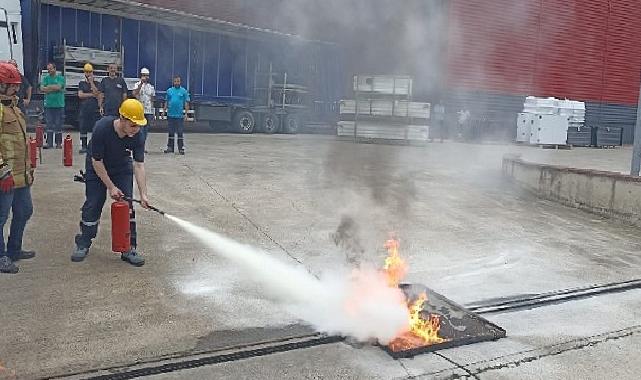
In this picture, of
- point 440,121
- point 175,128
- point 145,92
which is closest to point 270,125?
point 440,121

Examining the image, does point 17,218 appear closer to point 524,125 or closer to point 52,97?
point 52,97

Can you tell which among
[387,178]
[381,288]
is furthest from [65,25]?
[381,288]

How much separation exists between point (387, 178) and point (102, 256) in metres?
5.92

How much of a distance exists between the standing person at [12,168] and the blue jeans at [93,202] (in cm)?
46

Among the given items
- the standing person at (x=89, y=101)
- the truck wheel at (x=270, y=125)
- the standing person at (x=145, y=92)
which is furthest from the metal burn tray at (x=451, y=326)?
the truck wheel at (x=270, y=125)

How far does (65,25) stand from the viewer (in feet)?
47.8

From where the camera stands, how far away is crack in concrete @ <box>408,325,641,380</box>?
3523 millimetres

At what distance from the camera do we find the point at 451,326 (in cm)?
419

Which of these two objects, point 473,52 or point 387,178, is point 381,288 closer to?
point 473,52

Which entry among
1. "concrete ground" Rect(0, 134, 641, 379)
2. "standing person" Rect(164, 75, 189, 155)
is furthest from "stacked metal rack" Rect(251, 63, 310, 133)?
"concrete ground" Rect(0, 134, 641, 379)

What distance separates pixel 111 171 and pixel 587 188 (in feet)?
23.6

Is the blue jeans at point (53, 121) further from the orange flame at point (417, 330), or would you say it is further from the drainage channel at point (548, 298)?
the drainage channel at point (548, 298)

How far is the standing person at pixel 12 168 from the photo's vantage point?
4.53m

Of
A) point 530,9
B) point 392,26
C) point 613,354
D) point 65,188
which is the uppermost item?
point 530,9
